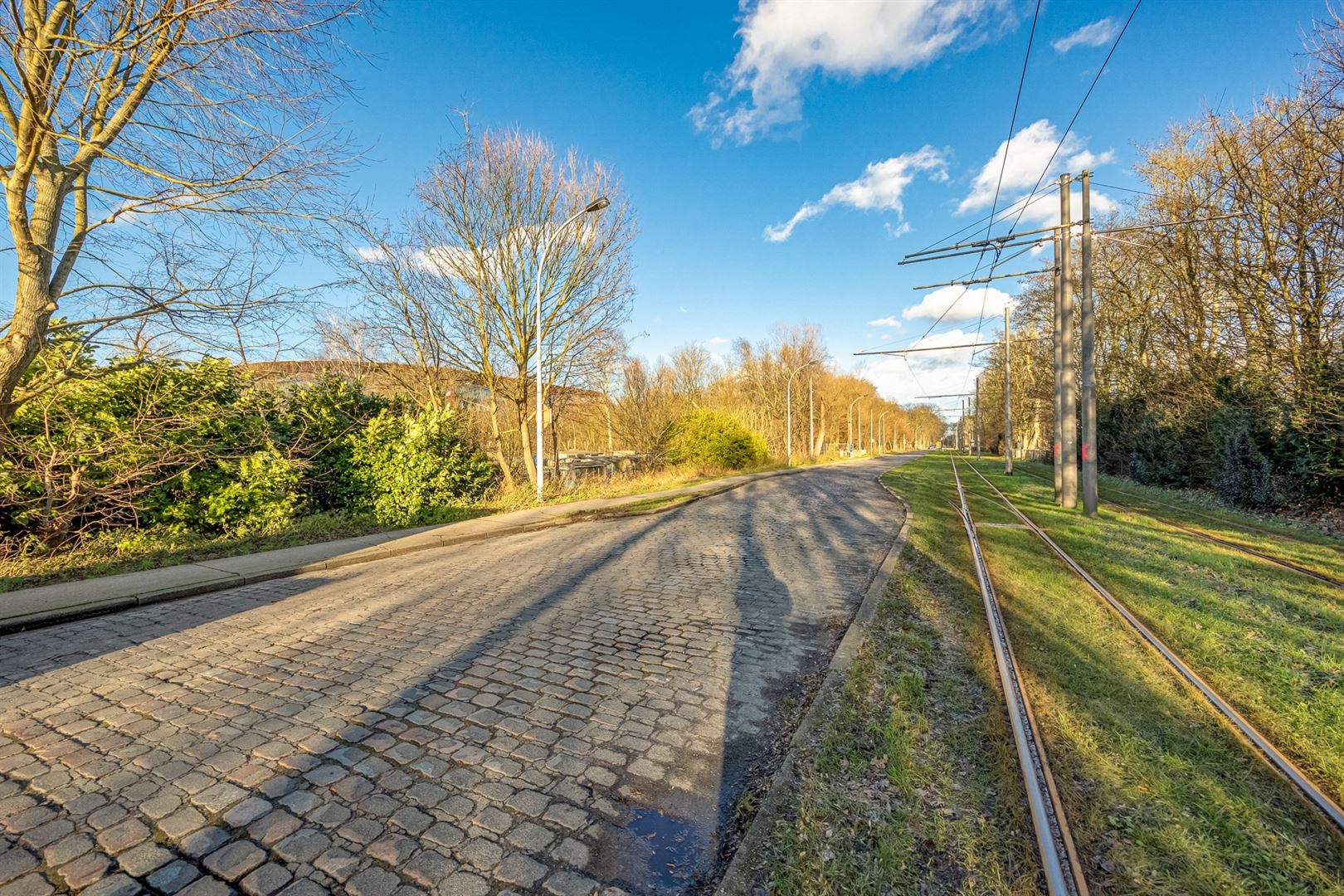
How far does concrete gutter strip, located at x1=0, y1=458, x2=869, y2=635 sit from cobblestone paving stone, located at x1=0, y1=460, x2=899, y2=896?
0.96 feet

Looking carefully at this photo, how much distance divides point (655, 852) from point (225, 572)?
776cm

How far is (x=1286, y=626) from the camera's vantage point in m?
4.95

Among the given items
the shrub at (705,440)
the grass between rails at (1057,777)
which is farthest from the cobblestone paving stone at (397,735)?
the shrub at (705,440)

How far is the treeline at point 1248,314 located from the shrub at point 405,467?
51.0 ft

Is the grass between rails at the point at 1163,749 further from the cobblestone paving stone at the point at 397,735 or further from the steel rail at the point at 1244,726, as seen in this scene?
the cobblestone paving stone at the point at 397,735

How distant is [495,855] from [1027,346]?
42.4 meters

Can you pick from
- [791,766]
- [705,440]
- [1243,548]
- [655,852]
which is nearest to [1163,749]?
[791,766]

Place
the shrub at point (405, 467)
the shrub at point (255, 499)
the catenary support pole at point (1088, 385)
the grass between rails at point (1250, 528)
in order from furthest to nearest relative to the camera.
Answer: the shrub at point (405, 467) < the catenary support pole at point (1088, 385) < the shrub at point (255, 499) < the grass between rails at point (1250, 528)

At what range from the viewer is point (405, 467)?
12531 mm

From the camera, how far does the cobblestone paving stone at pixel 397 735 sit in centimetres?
230

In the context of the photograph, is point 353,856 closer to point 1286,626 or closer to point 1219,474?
point 1286,626

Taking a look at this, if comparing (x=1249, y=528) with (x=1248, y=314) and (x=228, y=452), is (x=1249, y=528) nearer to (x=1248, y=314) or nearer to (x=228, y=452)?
(x=1248, y=314)

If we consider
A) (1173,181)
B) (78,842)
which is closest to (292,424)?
(78,842)

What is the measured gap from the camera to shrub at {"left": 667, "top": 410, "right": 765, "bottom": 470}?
90.9 feet
